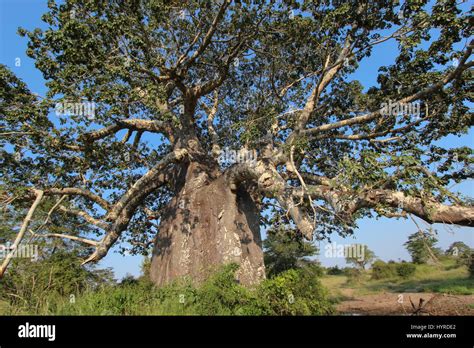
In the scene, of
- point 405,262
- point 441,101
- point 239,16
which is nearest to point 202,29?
point 239,16

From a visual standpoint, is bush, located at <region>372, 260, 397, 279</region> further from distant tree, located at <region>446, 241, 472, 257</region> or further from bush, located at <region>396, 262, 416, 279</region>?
distant tree, located at <region>446, 241, 472, 257</region>

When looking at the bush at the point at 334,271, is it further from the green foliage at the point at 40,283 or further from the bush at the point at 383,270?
the green foliage at the point at 40,283

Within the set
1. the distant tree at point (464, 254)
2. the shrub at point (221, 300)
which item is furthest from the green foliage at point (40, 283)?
the distant tree at point (464, 254)

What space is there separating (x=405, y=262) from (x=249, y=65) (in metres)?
22.0

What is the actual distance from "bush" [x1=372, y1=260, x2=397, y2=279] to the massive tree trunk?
19.4 m

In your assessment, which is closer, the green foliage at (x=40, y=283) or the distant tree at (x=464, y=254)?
the green foliage at (x=40, y=283)

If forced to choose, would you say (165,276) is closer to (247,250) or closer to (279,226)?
(247,250)

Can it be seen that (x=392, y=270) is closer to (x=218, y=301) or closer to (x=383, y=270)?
(x=383, y=270)

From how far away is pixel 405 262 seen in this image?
2759cm

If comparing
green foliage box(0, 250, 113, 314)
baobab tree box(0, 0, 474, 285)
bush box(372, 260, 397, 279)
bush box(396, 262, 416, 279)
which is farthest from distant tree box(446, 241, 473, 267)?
green foliage box(0, 250, 113, 314)

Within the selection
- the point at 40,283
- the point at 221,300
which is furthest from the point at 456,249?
the point at 40,283

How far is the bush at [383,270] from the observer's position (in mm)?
26181

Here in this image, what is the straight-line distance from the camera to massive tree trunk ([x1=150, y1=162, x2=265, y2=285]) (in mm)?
9430

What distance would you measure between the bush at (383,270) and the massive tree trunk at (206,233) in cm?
1941
